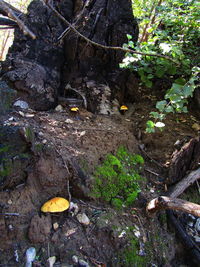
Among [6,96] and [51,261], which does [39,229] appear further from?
[6,96]

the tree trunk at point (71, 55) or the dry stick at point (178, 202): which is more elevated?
the tree trunk at point (71, 55)

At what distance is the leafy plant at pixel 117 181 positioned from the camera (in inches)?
105

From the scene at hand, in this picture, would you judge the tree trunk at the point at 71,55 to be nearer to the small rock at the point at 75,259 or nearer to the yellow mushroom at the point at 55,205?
the yellow mushroom at the point at 55,205

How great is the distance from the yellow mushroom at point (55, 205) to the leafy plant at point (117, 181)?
54 centimetres

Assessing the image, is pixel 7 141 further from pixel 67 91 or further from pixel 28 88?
pixel 67 91

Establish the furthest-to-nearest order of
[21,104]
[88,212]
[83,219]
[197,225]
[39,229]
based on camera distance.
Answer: [21,104]
[197,225]
[88,212]
[83,219]
[39,229]

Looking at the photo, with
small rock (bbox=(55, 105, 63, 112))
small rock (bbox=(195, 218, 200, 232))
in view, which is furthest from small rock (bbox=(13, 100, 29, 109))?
small rock (bbox=(195, 218, 200, 232))

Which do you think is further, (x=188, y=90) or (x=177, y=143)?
(x=177, y=143)

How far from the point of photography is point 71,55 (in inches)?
158

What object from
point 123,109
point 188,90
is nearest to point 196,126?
point 123,109

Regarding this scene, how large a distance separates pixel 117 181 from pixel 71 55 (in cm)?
278

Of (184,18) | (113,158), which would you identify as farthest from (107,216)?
(184,18)

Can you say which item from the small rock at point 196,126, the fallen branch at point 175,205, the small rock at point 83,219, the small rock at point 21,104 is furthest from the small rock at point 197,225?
the small rock at point 21,104

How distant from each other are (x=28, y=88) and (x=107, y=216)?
250 centimetres
